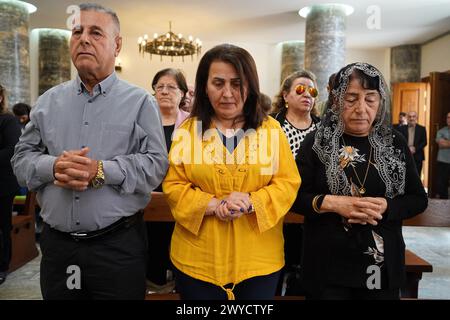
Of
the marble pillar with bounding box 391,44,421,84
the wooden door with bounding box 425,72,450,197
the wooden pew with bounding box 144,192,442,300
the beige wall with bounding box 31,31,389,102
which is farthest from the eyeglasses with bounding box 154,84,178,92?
the marble pillar with bounding box 391,44,421,84

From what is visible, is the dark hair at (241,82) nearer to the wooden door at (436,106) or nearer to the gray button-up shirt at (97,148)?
the gray button-up shirt at (97,148)

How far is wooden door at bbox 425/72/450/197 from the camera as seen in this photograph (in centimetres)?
1000

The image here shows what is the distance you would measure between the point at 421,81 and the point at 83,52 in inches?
510

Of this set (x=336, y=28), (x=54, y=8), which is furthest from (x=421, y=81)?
(x=54, y=8)

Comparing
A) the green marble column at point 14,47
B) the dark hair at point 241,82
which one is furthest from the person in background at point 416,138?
the dark hair at point 241,82

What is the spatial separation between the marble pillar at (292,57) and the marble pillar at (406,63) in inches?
114

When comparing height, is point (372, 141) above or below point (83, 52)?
below

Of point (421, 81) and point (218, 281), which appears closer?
point (218, 281)

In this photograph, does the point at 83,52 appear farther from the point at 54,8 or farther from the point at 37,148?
the point at 54,8

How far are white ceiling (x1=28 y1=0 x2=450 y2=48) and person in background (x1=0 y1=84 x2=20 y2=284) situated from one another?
20.7 ft

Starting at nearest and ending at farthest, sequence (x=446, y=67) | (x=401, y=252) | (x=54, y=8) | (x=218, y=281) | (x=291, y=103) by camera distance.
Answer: (x=218, y=281)
(x=401, y=252)
(x=291, y=103)
(x=54, y=8)
(x=446, y=67)

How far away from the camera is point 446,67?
11.7 meters

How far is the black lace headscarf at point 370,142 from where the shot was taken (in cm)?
184

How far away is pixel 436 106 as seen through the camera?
10.2m
